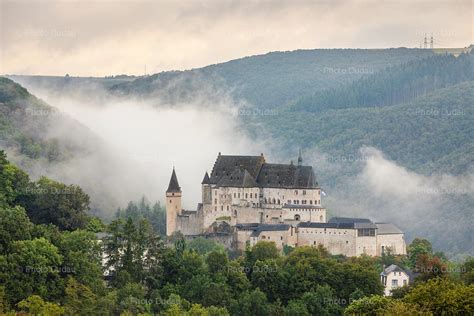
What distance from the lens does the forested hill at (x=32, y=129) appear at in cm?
17175

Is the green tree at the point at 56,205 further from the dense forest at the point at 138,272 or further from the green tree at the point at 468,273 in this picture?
the green tree at the point at 468,273

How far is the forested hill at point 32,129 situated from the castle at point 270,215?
33.9 metres

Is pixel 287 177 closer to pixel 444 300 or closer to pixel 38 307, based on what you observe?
pixel 38 307

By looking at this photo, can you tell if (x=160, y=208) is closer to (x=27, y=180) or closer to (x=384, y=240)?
(x=384, y=240)

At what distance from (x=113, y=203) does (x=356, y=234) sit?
66158mm

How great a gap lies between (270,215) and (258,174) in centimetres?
631

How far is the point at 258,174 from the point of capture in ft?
456

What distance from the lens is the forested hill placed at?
171750mm

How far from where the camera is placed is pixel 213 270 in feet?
352

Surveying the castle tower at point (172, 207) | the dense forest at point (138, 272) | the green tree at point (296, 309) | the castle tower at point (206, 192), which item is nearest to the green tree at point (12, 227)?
the dense forest at point (138, 272)

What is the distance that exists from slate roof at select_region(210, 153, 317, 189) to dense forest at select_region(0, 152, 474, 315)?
17.3 m

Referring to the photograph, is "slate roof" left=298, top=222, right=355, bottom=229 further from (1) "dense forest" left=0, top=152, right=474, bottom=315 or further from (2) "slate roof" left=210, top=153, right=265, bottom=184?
(2) "slate roof" left=210, top=153, right=265, bottom=184

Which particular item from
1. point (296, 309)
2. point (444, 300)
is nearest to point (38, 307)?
point (296, 309)

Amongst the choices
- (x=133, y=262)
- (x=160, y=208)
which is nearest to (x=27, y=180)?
(x=133, y=262)
